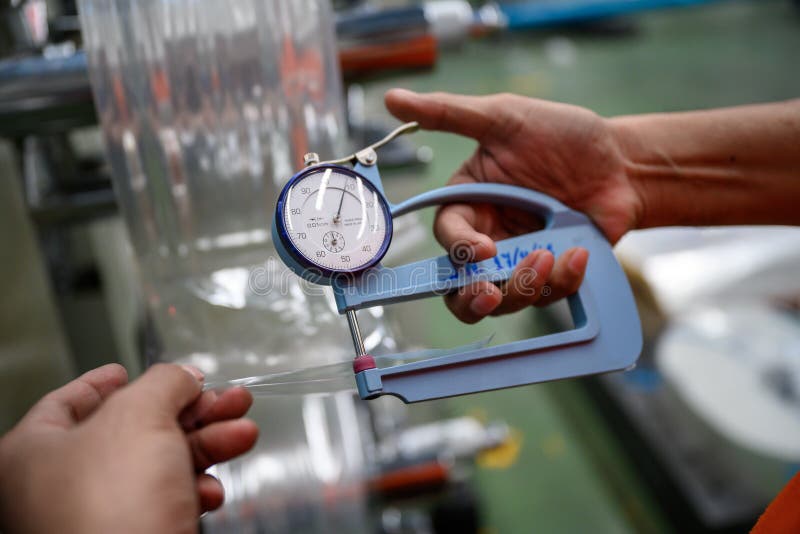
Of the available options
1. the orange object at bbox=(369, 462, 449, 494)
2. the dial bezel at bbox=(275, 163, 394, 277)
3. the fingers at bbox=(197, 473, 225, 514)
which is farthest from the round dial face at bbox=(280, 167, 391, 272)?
the orange object at bbox=(369, 462, 449, 494)

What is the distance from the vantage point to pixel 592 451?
1571 mm

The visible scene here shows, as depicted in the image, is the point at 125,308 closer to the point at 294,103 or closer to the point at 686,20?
the point at 294,103

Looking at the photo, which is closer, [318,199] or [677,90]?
[318,199]

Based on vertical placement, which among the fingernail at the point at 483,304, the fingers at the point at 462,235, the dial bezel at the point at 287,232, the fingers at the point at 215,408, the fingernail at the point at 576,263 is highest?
the dial bezel at the point at 287,232

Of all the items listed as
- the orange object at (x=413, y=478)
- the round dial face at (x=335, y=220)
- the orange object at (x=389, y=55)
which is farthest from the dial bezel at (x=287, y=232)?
the orange object at (x=413, y=478)

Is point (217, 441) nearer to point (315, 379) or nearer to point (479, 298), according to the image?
point (315, 379)

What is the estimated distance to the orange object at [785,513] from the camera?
1.86 ft

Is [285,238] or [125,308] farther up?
[285,238]

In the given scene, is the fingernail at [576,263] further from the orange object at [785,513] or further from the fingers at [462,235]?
the orange object at [785,513]

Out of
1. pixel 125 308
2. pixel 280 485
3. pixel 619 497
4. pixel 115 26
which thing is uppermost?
pixel 115 26

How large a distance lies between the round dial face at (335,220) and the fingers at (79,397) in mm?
184

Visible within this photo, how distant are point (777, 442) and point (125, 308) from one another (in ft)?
4.18

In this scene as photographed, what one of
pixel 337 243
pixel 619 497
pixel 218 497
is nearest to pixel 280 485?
pixel 218 497

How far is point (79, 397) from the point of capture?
0.50m
